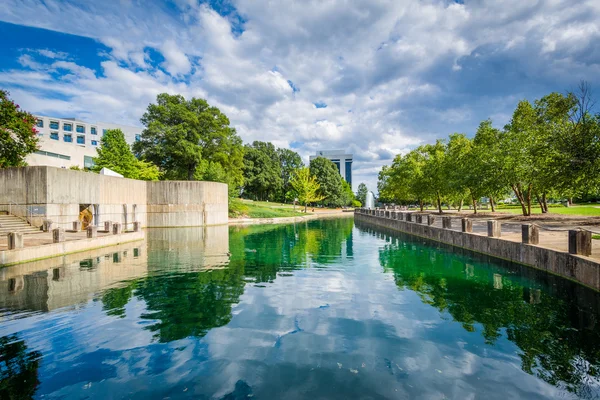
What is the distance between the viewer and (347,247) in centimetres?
2064

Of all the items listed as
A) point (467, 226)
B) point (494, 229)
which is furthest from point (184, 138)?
point (494, 229)

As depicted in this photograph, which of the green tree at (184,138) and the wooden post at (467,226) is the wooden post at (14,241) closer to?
the wooden post at (467,226)

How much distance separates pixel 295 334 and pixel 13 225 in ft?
65.3

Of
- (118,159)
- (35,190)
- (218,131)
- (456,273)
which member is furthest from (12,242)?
(218,131)

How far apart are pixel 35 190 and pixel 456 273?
23059mm

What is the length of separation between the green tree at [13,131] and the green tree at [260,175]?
4791cm

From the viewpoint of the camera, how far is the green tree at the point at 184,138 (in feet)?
145

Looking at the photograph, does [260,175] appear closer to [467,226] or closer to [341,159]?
[467,226]

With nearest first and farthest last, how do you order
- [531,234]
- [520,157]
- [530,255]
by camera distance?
[530,255] → [531,234] → [520,157]

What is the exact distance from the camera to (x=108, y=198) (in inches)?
1007

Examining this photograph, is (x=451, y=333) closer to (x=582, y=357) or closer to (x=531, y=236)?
(x=582, y=357)

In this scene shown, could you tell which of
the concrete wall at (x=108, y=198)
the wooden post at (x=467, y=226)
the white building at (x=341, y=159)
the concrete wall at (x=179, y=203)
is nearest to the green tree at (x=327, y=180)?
the concrete wall at (x=108, y=198)

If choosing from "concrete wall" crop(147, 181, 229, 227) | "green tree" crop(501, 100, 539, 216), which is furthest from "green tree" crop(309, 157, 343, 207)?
"green tree" crop(501, 100, 539, 216)

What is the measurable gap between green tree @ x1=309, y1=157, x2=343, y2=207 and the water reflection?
68000mm
